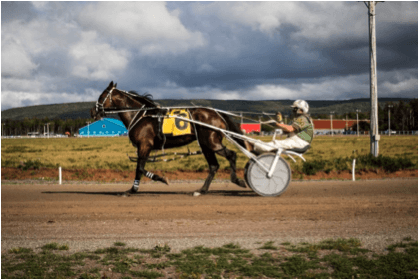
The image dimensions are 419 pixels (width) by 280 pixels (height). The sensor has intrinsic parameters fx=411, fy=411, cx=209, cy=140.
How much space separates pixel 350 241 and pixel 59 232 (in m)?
6.02

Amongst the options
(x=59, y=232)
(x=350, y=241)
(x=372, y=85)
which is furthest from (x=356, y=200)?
(x=59, y=232)

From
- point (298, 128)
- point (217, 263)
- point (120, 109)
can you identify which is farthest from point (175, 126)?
point (298, 128)

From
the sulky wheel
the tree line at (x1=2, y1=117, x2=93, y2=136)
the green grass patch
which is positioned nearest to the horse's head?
the tree line at (x1=2, y1=117, x2=93, y2=136)

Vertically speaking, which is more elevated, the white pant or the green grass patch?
the white pant

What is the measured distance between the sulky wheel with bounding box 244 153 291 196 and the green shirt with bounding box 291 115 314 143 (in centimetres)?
194

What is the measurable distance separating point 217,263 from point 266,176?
2.47 m

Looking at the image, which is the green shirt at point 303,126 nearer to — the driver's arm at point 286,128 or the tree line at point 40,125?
the driver's arm at point 286,128

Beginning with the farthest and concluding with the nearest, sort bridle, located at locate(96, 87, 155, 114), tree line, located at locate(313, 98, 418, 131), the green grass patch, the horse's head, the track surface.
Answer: the green grass patch
tree line, located at locate(313, 98, 418, 131)
bridle, located at locate(96, 87, 155, 114)
the horse's head
the track surface

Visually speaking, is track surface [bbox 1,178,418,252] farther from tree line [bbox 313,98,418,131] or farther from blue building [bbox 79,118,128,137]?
tree line [bbox 313,98,418,131]

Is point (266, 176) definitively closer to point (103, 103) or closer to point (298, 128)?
point (298, 128)

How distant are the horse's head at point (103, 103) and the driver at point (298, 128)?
3.78 m

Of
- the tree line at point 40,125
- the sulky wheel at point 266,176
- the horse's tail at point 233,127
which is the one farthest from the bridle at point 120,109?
the sulky wheel at point 266,176

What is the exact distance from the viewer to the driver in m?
6.11

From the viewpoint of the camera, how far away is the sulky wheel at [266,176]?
855 cm
